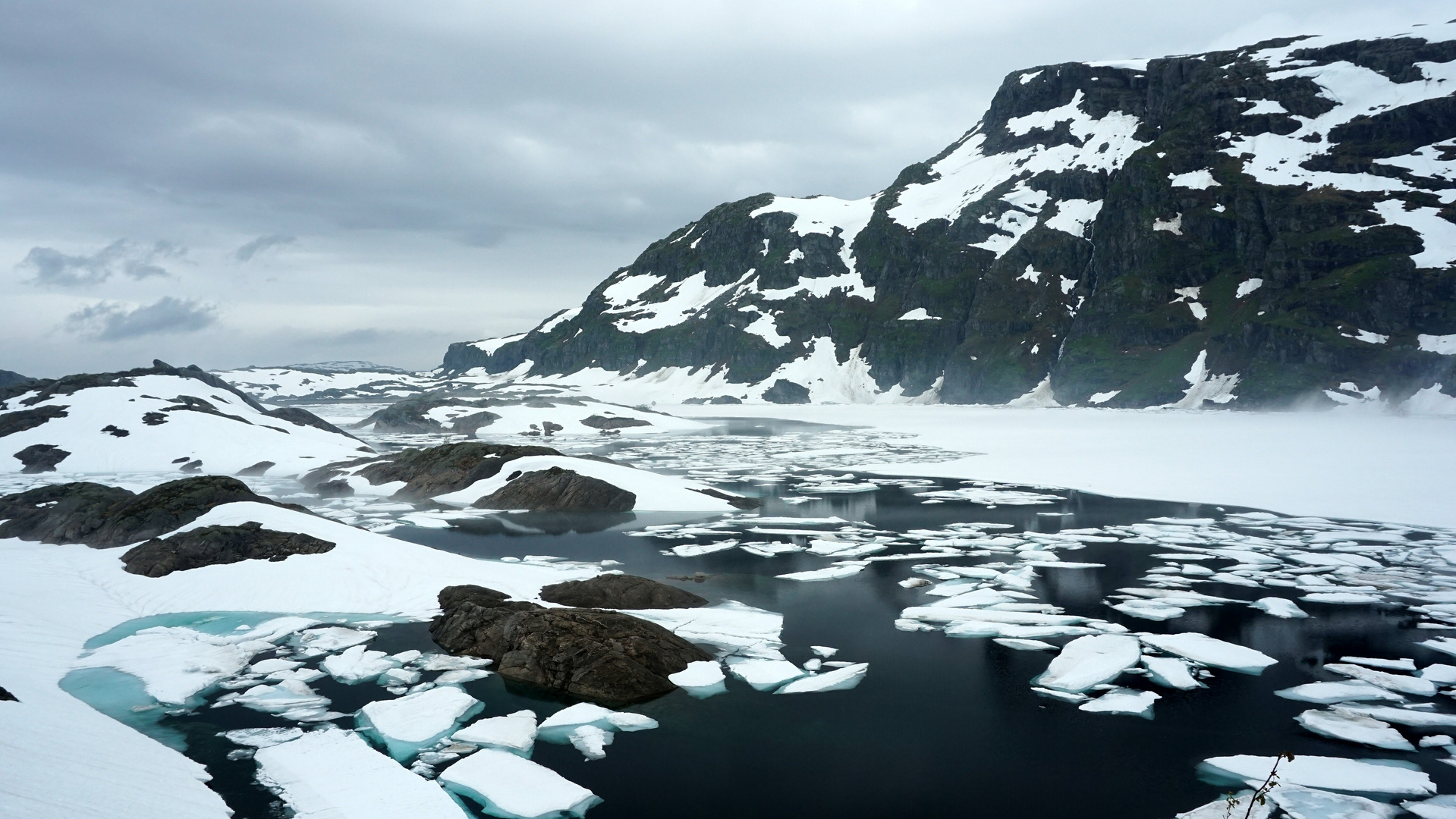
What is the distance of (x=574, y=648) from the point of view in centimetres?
1602

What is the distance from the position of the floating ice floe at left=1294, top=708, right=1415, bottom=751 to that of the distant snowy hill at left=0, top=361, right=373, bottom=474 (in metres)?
54.4

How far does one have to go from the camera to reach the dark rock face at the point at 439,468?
142ft

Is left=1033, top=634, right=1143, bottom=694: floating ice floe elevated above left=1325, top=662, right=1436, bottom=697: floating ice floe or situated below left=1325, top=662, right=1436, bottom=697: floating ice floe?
below

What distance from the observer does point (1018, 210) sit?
19338cm

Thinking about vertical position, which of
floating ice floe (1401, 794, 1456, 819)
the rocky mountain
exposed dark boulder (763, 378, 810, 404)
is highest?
the rocky mountain

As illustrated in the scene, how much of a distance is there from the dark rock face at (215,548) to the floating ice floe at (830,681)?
14.9 metres

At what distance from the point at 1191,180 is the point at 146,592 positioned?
176m

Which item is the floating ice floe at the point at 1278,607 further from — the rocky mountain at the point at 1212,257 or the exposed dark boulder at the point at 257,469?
the rocky mountain at the point at 1212,257

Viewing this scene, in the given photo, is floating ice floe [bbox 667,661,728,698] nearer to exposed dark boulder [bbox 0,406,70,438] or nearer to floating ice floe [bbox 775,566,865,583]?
floating ice floe [bbox 775,566,865,583]

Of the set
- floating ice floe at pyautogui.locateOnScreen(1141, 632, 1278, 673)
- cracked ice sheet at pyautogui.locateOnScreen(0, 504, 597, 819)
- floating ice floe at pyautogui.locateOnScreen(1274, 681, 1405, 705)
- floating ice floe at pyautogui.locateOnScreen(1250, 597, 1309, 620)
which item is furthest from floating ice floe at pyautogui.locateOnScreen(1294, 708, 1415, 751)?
cracked ice sheet at pyautogui.locateOnScreen(0, 504, 597, 819)

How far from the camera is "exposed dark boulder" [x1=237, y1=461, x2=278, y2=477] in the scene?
5275 cm

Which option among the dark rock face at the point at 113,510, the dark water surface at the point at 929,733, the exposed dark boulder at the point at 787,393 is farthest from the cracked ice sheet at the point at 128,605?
the exposed dark boulder at the point at 787,393

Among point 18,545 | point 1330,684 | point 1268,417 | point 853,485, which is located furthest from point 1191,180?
point 18,545

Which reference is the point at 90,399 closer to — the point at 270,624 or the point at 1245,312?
the point at 270,624
